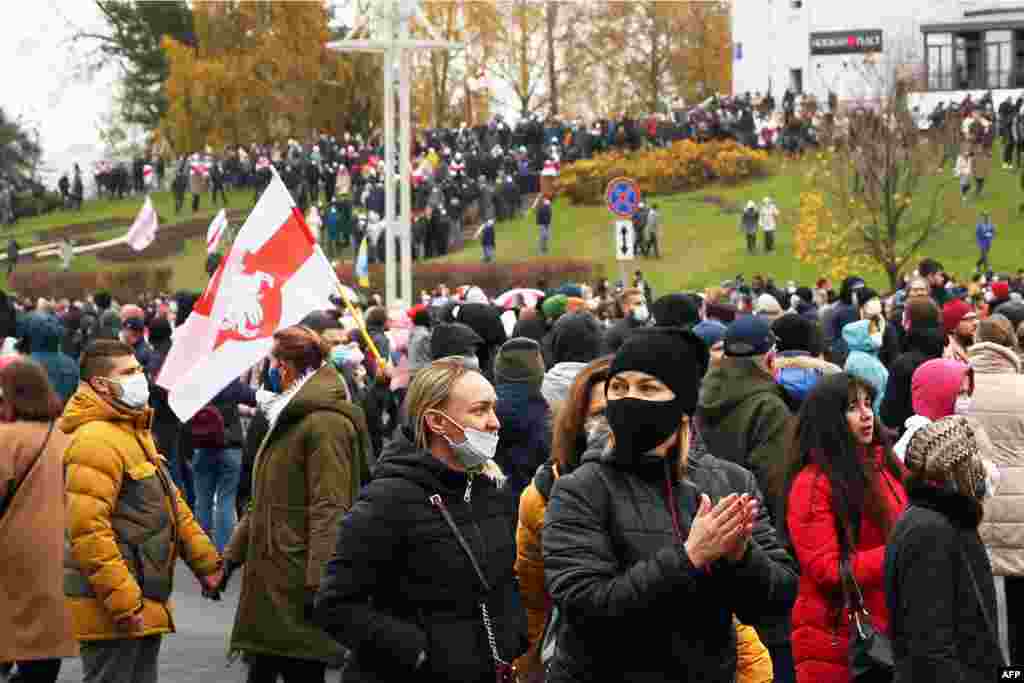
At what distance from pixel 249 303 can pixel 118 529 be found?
4.01m

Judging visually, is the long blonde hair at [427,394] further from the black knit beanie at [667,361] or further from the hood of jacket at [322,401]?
the hood of jacket at [322,401]

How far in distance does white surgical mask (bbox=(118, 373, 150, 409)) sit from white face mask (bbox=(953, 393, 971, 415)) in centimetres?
323

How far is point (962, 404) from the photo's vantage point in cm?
789

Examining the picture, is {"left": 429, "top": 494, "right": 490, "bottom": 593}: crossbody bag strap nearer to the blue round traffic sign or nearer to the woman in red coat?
Answer: the woman in red coat

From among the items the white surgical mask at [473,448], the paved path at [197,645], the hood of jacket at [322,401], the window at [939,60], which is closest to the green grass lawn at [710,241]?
the window at [939,60]

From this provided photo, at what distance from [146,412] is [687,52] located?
80581mm

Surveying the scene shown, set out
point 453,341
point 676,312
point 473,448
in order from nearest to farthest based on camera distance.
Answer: point 473,448 < point 453,341 < point 676,312

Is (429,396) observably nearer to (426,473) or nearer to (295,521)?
(426,473)

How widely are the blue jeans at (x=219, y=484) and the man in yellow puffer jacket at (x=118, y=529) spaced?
555 centimetres

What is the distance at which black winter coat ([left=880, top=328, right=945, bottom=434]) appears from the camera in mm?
10406

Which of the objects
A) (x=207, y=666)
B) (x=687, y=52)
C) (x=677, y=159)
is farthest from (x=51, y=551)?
(x=687, y=52)

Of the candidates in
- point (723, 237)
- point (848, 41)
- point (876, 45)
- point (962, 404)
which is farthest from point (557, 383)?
point (848, 41)

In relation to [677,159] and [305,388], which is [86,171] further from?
[305,388]

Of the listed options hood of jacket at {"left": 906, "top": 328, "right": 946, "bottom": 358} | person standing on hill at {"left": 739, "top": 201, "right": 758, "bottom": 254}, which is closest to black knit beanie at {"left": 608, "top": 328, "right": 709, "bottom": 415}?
hood of jacket at {"left": 906, "top": 328, "right": 946, "bottom": 358}
